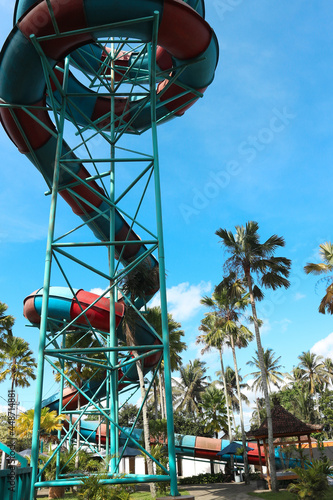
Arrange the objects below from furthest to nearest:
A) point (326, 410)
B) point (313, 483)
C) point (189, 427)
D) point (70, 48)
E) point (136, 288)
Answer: point (326, 410), point (189, 427), point (136, 288), point (313, 483), point (70, 48)

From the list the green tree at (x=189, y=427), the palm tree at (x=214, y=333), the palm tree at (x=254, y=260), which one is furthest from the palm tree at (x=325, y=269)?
the green tree at (x=189, y=427)

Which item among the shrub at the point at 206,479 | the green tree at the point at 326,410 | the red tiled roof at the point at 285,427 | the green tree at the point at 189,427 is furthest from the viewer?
the green tree at the point at 326,410

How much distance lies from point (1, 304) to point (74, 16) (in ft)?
64.5

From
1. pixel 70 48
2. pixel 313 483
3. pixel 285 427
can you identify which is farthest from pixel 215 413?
pixel 70 48

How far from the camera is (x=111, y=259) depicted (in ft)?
38.2

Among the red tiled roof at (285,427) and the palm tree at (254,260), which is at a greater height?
the palm tree at (254,260)

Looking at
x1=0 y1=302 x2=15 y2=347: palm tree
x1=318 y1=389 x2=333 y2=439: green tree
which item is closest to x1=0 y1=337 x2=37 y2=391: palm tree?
x1=0 y1=302 x2=15 y2=347: palm tree

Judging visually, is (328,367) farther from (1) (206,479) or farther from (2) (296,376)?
(1) (206,479)

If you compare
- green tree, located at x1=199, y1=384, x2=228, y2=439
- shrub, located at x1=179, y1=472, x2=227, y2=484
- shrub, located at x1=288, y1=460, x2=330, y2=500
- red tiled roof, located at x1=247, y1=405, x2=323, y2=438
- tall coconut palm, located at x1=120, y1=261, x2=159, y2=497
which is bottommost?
shrub, located at x1=179, y1=472, x2=227, y2=484

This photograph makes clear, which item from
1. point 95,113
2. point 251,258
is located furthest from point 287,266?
point 95,113

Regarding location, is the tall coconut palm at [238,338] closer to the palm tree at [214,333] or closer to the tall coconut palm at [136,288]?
the palm tree at [214,333]

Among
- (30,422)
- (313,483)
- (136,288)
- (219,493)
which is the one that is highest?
(136,288)

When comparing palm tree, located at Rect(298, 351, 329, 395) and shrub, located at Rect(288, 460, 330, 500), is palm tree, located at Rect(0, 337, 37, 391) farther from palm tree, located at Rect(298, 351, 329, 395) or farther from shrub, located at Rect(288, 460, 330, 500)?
palm tree, located at Rect(298, 351, 329, 395)

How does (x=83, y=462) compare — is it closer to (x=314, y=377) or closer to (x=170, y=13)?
(x=170, y=13)
